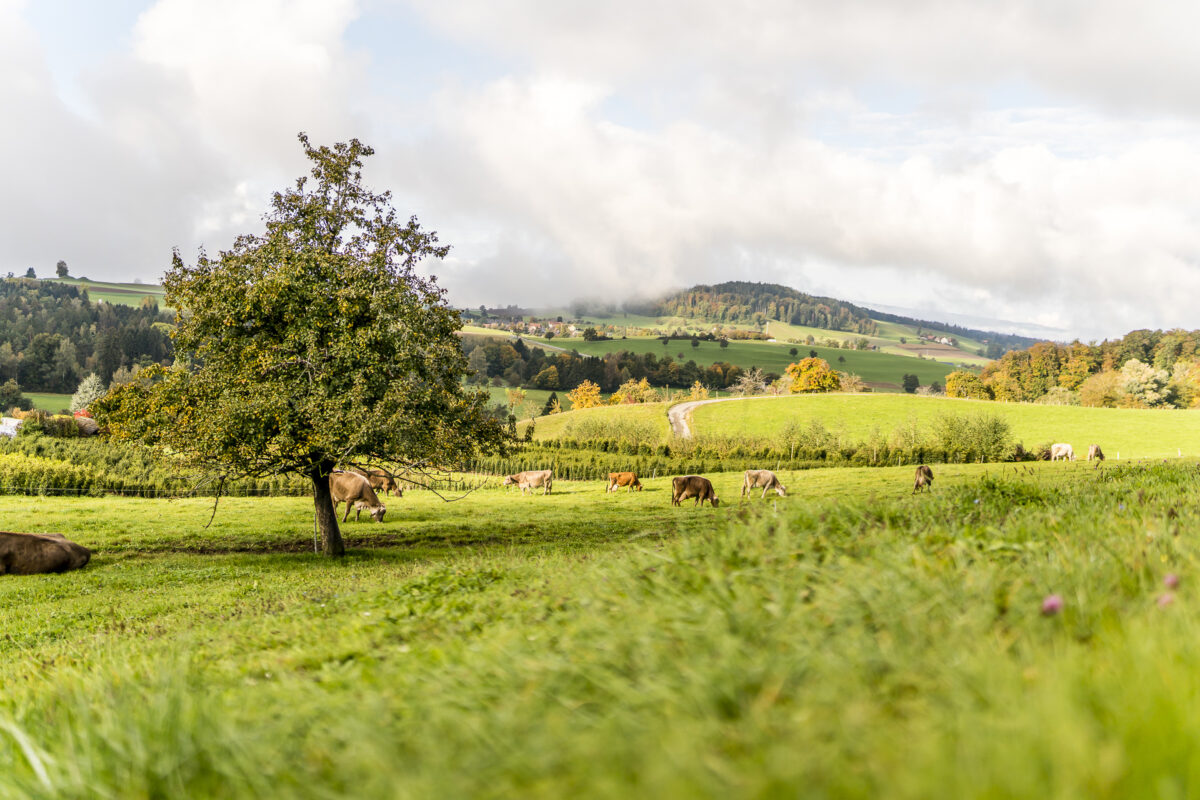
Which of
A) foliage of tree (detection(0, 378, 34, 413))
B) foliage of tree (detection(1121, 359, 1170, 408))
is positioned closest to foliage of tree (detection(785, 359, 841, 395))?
foliage of tree (detection(1121, 359, 1170, 408))

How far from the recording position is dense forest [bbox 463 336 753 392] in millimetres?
155375

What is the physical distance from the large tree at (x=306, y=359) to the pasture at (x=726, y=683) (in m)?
9.87

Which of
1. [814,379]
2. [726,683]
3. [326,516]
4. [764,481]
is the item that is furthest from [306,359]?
[814,379]

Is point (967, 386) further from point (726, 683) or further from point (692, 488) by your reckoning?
point (726, 683)

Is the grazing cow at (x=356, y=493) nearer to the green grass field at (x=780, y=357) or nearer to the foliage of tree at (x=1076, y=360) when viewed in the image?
the foliage of tree at (x=1076, y=360)

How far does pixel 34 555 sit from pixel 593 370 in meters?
140

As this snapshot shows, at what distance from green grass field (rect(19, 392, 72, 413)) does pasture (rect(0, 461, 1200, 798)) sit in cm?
14537

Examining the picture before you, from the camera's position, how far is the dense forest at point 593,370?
510 ft

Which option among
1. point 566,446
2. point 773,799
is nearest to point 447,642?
point 773,799

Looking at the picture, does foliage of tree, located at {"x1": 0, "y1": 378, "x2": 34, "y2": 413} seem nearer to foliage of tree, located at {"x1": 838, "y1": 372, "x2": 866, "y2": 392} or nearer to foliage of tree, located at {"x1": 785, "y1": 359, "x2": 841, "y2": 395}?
foliage of tree, located at {"x1": 785, "y1": 359, "x2": 841, "y2": 395}

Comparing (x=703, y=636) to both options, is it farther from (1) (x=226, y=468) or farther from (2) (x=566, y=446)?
(2) (x=566, y=446)

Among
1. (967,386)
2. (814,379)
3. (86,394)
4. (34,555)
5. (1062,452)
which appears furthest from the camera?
(967,386)

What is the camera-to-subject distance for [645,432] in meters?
71.9

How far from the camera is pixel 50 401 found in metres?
127
